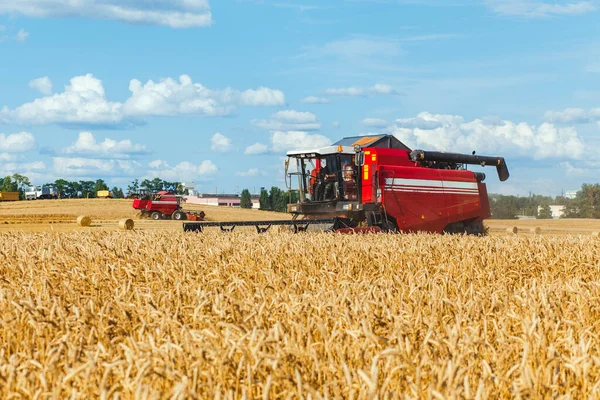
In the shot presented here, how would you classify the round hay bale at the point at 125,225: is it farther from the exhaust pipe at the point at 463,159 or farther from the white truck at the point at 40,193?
the white truck at the point at 40,193

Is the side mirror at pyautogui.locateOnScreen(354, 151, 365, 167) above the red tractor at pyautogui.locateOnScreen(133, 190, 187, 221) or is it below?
above

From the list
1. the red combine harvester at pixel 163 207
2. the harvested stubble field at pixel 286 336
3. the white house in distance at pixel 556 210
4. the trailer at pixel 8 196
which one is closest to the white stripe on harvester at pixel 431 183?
the harvested stubble field at pixel 286 336

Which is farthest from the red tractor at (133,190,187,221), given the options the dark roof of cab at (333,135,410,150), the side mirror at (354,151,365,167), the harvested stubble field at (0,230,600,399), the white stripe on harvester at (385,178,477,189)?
the harvested stubble field at (0,230,600,399)

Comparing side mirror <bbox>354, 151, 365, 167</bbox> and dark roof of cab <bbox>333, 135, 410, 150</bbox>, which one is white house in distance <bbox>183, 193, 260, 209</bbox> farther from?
side mirror <bbox>354, 151, 365, 167</bbox>

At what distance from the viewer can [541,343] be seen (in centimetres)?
411

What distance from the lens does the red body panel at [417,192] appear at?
19.7 metres

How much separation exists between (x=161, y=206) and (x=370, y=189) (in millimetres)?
26319

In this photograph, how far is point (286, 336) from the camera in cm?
380

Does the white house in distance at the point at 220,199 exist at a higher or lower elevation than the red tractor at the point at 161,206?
higher

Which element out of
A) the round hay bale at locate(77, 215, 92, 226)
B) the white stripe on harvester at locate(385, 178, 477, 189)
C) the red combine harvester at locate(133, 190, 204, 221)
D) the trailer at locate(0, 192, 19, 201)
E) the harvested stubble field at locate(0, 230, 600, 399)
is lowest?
the harvested stubble field at locate(0, 230, 600, 399)

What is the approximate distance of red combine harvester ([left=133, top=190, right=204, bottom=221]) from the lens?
44.0 meters

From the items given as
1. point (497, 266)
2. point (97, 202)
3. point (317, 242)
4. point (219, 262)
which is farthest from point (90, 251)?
point (97, 202)

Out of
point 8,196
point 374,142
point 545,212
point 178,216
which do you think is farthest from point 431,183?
point 8,196

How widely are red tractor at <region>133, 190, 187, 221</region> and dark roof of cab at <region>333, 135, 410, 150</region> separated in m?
23.9
